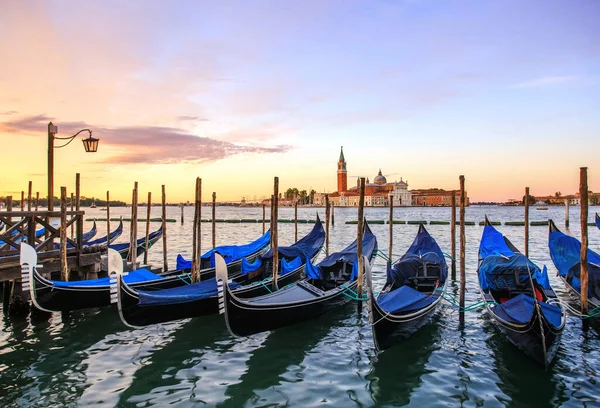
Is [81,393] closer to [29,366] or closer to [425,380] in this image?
[29,366]

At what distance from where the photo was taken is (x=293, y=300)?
6.26m

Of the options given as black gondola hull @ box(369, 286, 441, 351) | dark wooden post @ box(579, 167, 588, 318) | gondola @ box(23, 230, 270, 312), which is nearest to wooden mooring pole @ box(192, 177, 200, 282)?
gondola @ box(23, 230, 270, 312)

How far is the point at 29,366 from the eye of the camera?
15.9ft

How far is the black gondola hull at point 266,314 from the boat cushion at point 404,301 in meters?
1.04

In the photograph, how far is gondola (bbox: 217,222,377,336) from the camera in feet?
17.6

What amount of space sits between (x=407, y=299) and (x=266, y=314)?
6.32 feet

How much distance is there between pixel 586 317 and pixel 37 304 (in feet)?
24.3

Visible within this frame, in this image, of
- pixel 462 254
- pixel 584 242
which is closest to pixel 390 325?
pixel 462 254

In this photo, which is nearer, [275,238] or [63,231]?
[63,231]

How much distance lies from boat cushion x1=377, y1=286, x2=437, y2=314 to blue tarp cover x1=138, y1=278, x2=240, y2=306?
2439 mm

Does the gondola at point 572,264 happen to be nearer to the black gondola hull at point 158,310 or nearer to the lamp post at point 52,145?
the black gondola hull at point 158,310

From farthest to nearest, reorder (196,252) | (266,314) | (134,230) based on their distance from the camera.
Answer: (134,230) < (196,252) < (266,314)

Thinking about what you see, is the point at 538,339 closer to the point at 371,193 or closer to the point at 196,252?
the point at 196,252

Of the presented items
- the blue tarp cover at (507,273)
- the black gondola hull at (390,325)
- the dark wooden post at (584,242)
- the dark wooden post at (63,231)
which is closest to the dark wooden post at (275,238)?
the black gondola hull at (390,325)
